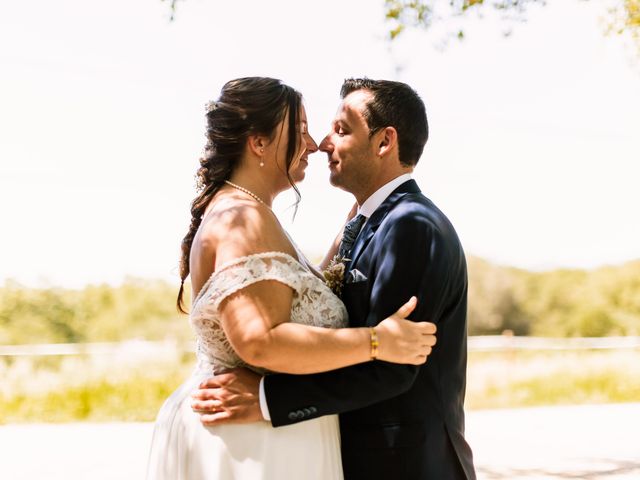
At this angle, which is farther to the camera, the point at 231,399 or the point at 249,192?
the point at 249,192

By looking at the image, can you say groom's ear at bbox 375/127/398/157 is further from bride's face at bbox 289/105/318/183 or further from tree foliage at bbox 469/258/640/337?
tree foliage at bbox 469/258/640/337

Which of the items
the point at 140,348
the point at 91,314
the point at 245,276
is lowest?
the point at 140,348

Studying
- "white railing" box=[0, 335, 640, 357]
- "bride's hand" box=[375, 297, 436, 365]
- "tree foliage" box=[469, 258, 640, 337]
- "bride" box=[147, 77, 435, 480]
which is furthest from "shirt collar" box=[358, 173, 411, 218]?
"tree foliage" box=[469, 258, 640, 337]

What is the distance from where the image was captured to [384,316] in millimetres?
2775

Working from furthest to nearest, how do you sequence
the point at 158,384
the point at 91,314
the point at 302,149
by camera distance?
1. the point at 91,314
2. the point at 158,384
3. the point at 302,149

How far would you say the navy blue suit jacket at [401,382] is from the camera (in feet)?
8.80

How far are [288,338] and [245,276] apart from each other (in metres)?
0.23

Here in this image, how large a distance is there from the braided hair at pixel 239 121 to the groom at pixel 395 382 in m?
0.46

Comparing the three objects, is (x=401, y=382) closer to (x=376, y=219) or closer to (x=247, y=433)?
(x=247, y=433)

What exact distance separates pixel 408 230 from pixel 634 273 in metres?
18.1

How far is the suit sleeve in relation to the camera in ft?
8.77

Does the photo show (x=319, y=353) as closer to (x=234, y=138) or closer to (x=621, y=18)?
(x=234, y=138)

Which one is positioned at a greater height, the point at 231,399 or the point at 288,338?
the point at 288,338

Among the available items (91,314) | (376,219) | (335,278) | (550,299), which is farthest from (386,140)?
(550,299)
